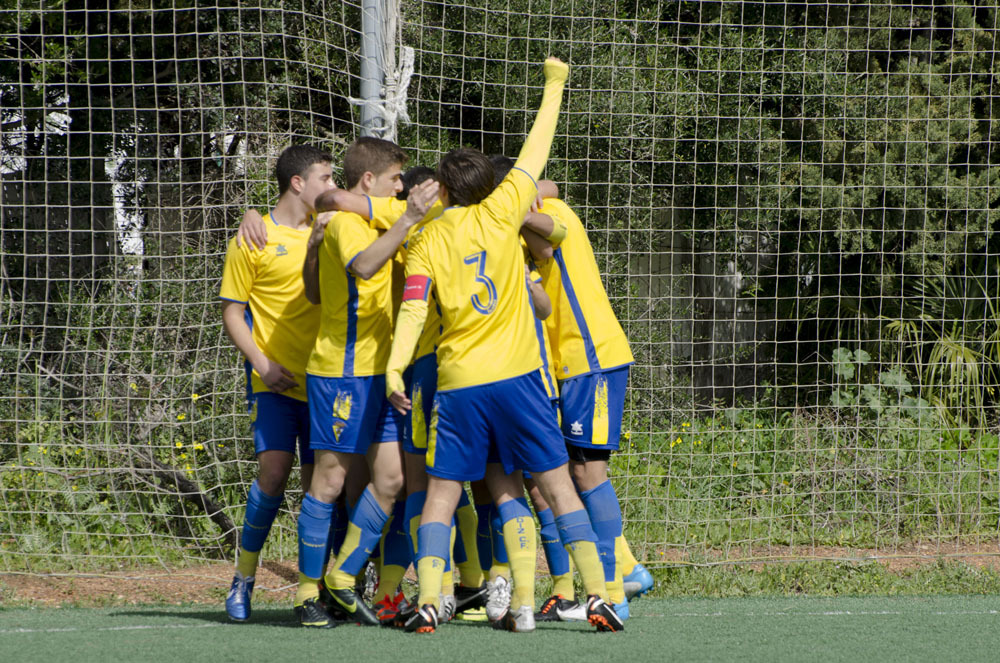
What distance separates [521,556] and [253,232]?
66.1 inches

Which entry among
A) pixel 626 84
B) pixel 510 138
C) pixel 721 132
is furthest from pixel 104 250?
pixel 721 132

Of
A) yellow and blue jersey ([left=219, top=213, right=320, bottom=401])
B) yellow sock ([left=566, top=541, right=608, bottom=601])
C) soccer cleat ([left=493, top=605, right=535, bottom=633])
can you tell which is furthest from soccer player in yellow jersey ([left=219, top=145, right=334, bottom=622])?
yellow sock ([left=566, top=541, right=608, bottom=601])

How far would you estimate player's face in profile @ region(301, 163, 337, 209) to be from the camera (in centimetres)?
410

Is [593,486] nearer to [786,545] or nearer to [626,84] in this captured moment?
Result: [786,545]

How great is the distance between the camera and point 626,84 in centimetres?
697

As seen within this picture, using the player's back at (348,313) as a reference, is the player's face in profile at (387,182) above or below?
above

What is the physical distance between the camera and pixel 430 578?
3.52 metres

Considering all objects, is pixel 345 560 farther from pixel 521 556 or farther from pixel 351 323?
pixel 351 323

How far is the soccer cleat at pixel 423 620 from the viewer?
3521 millimetres

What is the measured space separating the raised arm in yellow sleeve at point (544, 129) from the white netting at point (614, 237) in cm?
150

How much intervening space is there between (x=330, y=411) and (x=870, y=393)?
4487 mm

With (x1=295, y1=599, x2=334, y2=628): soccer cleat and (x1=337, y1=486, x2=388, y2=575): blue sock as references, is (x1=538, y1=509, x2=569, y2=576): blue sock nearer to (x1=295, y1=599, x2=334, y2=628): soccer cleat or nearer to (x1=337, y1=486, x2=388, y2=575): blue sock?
(x1=337, y1=486, x2=388, y2=575): blue sock

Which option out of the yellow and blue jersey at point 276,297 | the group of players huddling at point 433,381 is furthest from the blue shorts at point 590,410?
the yellow and blue jersey at point 276,297

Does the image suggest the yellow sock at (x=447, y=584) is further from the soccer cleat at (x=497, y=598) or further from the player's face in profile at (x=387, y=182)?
the player's face in profile at (x=387, y=182)
